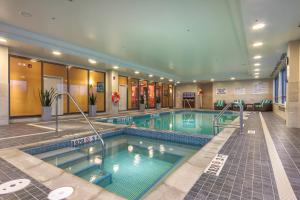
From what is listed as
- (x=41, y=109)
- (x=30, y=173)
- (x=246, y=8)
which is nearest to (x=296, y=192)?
(x=30, y=173)

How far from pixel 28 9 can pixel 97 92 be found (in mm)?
6141

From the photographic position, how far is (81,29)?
16.0 feet

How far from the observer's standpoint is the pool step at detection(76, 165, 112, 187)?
242cm

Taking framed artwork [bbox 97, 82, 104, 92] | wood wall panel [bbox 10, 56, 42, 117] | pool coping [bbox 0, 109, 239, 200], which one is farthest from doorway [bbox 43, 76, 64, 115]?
pool coping [bbox 0, 109, 239, 200]

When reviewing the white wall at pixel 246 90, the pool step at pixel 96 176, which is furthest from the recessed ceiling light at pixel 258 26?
the white wall at pixel 246 90

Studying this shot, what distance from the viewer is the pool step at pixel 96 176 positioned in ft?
7.93

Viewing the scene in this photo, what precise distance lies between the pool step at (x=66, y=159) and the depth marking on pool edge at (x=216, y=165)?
2.37m

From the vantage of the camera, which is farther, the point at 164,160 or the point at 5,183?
the point at 164,160

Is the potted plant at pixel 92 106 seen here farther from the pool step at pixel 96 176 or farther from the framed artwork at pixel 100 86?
the pool step at pixel 96 176

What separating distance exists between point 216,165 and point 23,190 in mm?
2208

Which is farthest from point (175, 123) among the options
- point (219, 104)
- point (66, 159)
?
point (219, 104)

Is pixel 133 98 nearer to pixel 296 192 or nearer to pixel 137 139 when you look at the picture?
pixel 137 139

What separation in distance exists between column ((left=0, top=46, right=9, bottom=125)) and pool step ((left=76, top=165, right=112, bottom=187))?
16.0ft

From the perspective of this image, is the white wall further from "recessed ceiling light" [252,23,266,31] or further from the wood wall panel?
the wood wall panel
